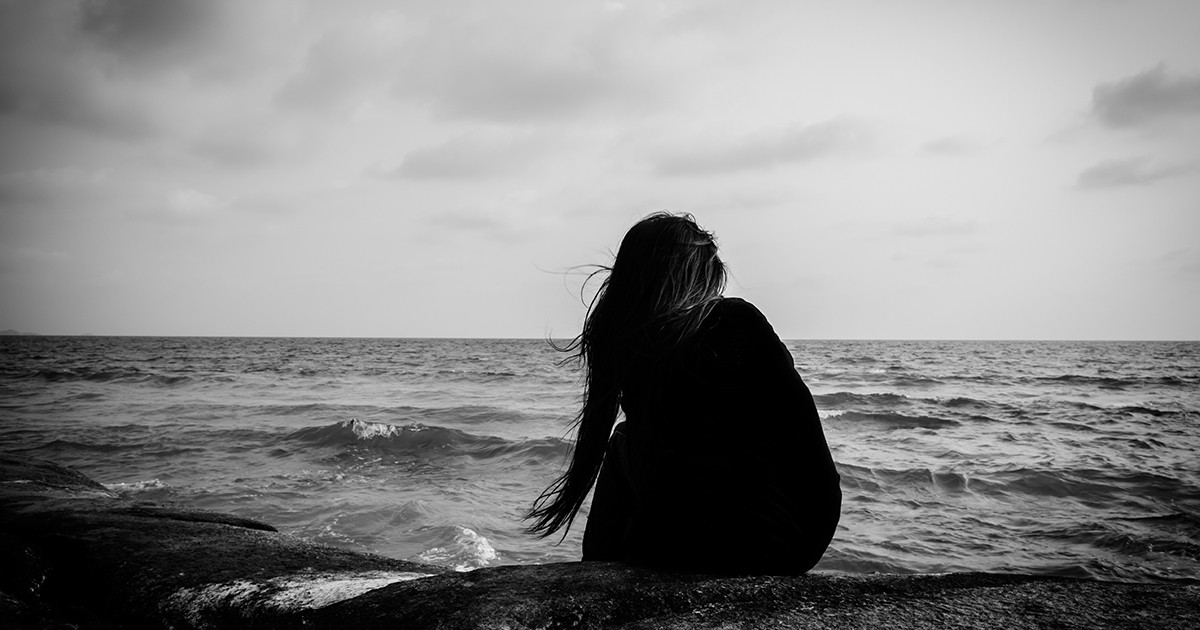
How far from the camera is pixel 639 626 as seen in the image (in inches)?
65.9

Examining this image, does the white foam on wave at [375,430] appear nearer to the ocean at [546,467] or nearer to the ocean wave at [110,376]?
the ocean at [546,467]

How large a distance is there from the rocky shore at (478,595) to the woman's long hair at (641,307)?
0.51 m

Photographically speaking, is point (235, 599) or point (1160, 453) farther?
point (1160, 453)

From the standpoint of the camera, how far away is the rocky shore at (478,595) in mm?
1693

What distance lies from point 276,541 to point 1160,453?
38.9ft

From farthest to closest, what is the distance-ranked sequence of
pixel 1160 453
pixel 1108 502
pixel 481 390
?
pixel 481 390 < pixel 1160 453 < pixel 1108 502

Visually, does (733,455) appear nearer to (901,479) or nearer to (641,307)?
(641,307)

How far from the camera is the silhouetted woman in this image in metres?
2.06

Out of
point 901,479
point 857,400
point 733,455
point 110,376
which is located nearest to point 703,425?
point 733,455

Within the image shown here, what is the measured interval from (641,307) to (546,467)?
7.58 m

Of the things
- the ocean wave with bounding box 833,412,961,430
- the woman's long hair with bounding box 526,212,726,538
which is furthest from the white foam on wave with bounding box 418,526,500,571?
the ocean wave with bounding box 833,412,961,430

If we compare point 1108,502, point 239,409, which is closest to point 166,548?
point 1108,502

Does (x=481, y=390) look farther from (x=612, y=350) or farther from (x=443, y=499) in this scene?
(x=612, y=350)

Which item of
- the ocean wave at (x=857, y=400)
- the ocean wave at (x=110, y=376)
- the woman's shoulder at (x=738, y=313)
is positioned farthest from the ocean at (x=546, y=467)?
the ocean wave at (x=110, y=376)
